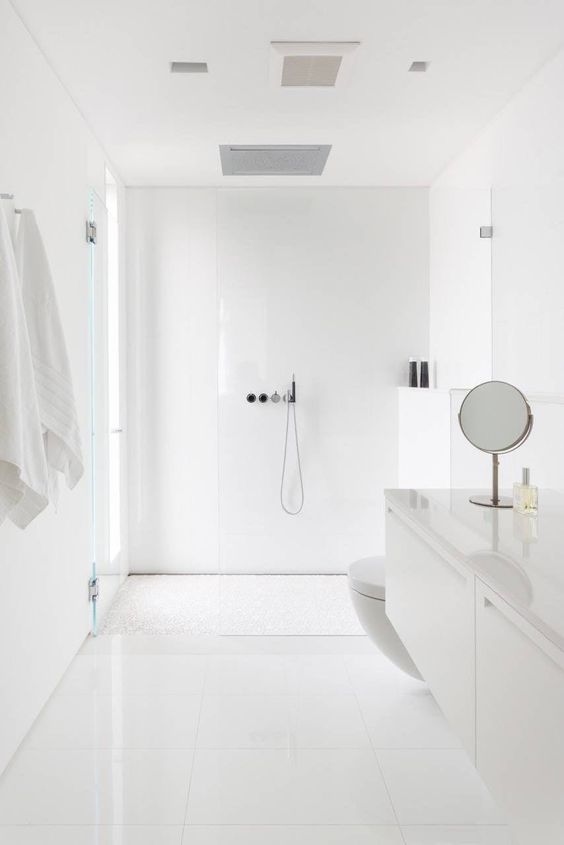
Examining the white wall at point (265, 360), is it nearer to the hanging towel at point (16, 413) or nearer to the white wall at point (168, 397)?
the white wall at point (168, 397)

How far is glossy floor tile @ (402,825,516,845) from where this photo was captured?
1.81 m

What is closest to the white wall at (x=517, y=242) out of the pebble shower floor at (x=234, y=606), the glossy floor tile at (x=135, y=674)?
the pebble shower floor at (x=234, y=606)

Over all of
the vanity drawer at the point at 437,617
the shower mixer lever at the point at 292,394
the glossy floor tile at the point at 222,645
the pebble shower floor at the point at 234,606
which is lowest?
the glossy floor tile at the point at 222,645

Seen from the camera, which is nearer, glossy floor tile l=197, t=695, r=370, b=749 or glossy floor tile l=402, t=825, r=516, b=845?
glossy floor tile l=402, t=825, r=516, b=845

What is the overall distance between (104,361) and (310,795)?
7.59 ft

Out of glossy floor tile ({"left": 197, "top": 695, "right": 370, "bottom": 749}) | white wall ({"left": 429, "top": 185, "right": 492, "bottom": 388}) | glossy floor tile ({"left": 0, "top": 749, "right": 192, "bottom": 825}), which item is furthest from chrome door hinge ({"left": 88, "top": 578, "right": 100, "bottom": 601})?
white wall ({"left": 429, "top": 185, "right": 492, "bottom": 388})

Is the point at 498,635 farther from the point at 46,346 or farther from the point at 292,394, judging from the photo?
the point at 292,394

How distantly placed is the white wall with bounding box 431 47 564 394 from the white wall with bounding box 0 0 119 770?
1831 mm

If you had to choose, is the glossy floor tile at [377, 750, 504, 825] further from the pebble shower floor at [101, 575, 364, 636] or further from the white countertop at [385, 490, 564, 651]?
the pebble shower floor at [101, 575, 364, 636]

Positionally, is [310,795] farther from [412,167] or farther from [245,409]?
[412,167]

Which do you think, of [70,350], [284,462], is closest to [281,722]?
[70,350]

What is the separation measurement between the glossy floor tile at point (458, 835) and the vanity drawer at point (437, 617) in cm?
38

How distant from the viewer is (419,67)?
2.73 meters

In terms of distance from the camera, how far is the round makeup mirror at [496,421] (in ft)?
6.82
